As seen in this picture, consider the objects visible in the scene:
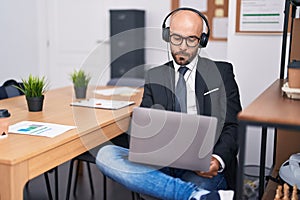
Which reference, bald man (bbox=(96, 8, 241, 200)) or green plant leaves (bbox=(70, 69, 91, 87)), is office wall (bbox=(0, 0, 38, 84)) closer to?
green plant leaves (bbox=(70, 69, 91, 87))

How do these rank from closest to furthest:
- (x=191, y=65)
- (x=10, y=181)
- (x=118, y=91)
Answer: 1. (x=10, y=181)
2. (x=191, y=65)
3. (x=118, y=91)

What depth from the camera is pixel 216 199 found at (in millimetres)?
1418

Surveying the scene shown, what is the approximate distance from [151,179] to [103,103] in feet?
2.84

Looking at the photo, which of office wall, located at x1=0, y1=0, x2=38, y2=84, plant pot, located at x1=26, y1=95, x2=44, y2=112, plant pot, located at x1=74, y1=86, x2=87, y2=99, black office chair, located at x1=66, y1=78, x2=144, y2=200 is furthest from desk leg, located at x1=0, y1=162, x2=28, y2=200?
office wall, located at x1=0, y1=0, x2=38, y2=84

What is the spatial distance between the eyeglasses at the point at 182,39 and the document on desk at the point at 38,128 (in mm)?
598

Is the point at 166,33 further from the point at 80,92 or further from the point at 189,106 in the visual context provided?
the point at 80,92

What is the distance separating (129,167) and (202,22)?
75 cm

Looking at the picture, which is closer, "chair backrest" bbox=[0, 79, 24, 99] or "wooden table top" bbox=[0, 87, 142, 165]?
"wooden table top" bbox=[0, 87, 142, 165]

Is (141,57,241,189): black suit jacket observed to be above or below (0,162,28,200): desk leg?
above

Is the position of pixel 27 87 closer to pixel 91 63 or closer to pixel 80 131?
pixel 80 131

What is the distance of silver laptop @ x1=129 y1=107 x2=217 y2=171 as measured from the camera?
139 cm

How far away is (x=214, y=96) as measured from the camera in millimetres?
1857

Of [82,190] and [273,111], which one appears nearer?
[273,111]

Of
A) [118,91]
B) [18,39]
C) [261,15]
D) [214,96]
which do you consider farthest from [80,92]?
[18,39]
